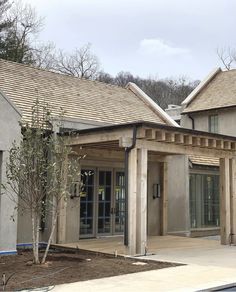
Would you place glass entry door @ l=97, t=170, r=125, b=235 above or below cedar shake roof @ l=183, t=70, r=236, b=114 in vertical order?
below

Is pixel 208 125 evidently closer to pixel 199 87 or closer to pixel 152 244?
pixel 199 87

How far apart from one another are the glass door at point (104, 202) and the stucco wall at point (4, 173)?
165 inches

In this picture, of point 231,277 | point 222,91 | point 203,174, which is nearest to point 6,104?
point 231,277

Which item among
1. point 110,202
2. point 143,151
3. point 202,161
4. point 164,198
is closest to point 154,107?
point 202,161

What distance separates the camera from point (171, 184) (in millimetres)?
17562

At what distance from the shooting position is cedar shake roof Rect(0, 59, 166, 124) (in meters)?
15.0

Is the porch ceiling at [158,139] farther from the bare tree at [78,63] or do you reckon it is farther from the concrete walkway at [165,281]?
the bare tree at [78,63]

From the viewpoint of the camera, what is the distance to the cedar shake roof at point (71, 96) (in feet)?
49.1

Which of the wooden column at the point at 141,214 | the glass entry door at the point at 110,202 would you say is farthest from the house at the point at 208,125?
the wooden column at the point at 141,214

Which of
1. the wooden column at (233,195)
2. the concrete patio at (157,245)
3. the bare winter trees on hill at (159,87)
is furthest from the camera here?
the bare winter trees on hill at (159,87)

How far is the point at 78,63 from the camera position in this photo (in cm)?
4138

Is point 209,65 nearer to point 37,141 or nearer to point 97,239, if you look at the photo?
point 97,239

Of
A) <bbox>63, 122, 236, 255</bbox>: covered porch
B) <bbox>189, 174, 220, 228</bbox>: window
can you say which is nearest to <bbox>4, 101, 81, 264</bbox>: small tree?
<bbox>63, 122, 236, 255</bbox>: covered porch

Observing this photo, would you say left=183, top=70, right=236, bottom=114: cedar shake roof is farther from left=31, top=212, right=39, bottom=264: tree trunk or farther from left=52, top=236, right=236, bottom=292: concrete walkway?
left=31, top=212, right=39, bottom=264: tree trunk
